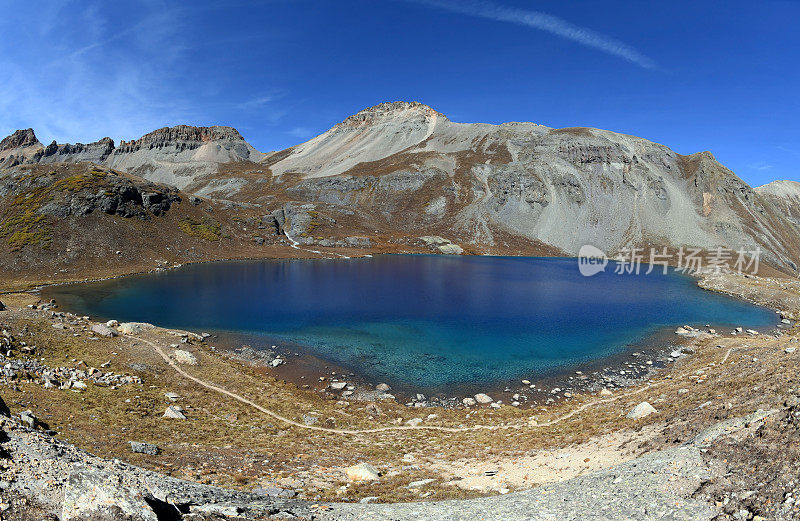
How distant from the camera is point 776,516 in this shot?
26.1ft

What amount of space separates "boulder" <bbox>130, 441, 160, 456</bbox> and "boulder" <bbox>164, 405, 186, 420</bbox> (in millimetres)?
4739

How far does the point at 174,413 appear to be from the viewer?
19.2 meters

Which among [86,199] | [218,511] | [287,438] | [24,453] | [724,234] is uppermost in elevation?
[724,234]

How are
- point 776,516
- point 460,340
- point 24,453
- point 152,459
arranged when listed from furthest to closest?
point 460,340 < point 152,459 < point 24,453 < point 776,516

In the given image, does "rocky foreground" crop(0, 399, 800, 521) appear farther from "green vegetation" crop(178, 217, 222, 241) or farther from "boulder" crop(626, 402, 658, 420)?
"green vegetation" crop(178, 217, 222, 241)

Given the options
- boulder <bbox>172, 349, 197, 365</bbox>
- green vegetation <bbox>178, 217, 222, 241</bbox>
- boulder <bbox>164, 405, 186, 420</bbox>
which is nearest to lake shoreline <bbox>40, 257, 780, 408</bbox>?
boulder <bbox>172, 349, 197, 365</bbox>

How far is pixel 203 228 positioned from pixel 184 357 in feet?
296

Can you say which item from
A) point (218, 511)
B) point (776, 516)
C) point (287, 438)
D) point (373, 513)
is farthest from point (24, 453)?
point (776, 516)

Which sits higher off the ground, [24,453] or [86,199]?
[86,199]

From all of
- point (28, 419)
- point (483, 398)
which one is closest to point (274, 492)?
point (28, 419)

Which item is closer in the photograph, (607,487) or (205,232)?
(607,487)

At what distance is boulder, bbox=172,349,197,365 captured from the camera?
2797cm

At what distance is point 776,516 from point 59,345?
36.0 meters

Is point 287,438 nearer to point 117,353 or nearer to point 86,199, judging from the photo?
point 117,353
